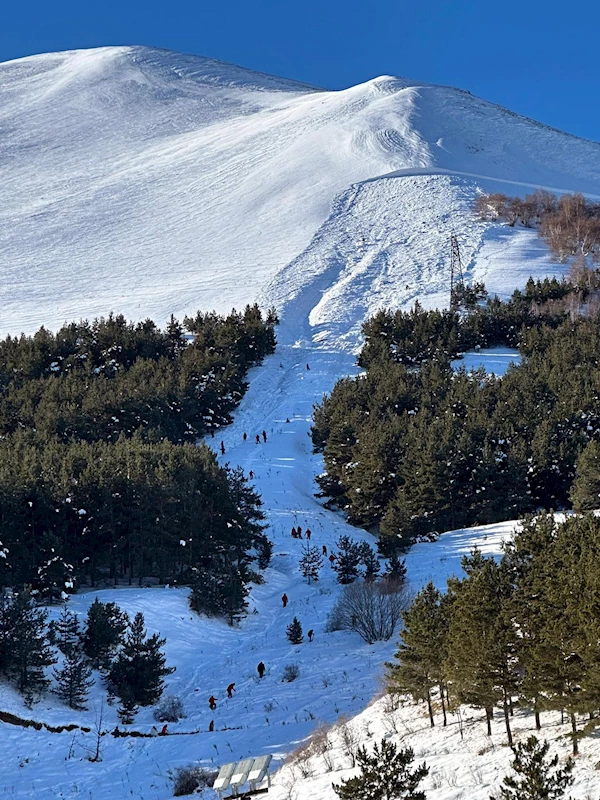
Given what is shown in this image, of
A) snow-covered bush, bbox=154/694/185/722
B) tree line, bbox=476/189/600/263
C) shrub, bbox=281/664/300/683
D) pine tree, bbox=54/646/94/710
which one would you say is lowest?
snow-covered bush, bbox=154/694/185/722

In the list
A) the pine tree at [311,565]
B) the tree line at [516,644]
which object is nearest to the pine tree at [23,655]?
the tree line at [516,644]

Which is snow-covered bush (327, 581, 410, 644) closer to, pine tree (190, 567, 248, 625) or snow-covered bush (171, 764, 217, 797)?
pine tree (190, 567, 248, 625)

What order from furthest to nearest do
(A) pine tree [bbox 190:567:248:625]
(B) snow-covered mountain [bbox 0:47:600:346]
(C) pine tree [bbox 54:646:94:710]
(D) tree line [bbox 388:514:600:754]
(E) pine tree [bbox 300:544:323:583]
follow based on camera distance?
(B) snow-covered mountain [bbox 0:47:600:346] < (E) pine tree [bbox 300:544:323:583] < (A) pine tree [bbox 190:567:248:625] < (C) pine tree [bbox 54:646:94:710] < (D) tree line [bbox 388:514:600:754]

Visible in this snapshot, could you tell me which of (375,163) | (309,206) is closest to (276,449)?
(309,206)

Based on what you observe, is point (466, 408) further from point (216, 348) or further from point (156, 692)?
point (156, 692)

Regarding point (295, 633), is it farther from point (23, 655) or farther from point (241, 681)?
point (23, 655)

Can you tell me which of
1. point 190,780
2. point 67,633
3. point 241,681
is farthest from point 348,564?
point 190,780

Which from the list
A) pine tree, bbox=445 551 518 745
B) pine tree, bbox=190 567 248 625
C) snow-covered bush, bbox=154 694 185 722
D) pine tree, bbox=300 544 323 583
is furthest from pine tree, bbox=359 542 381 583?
pine tree, bbox=445 551 518 745
